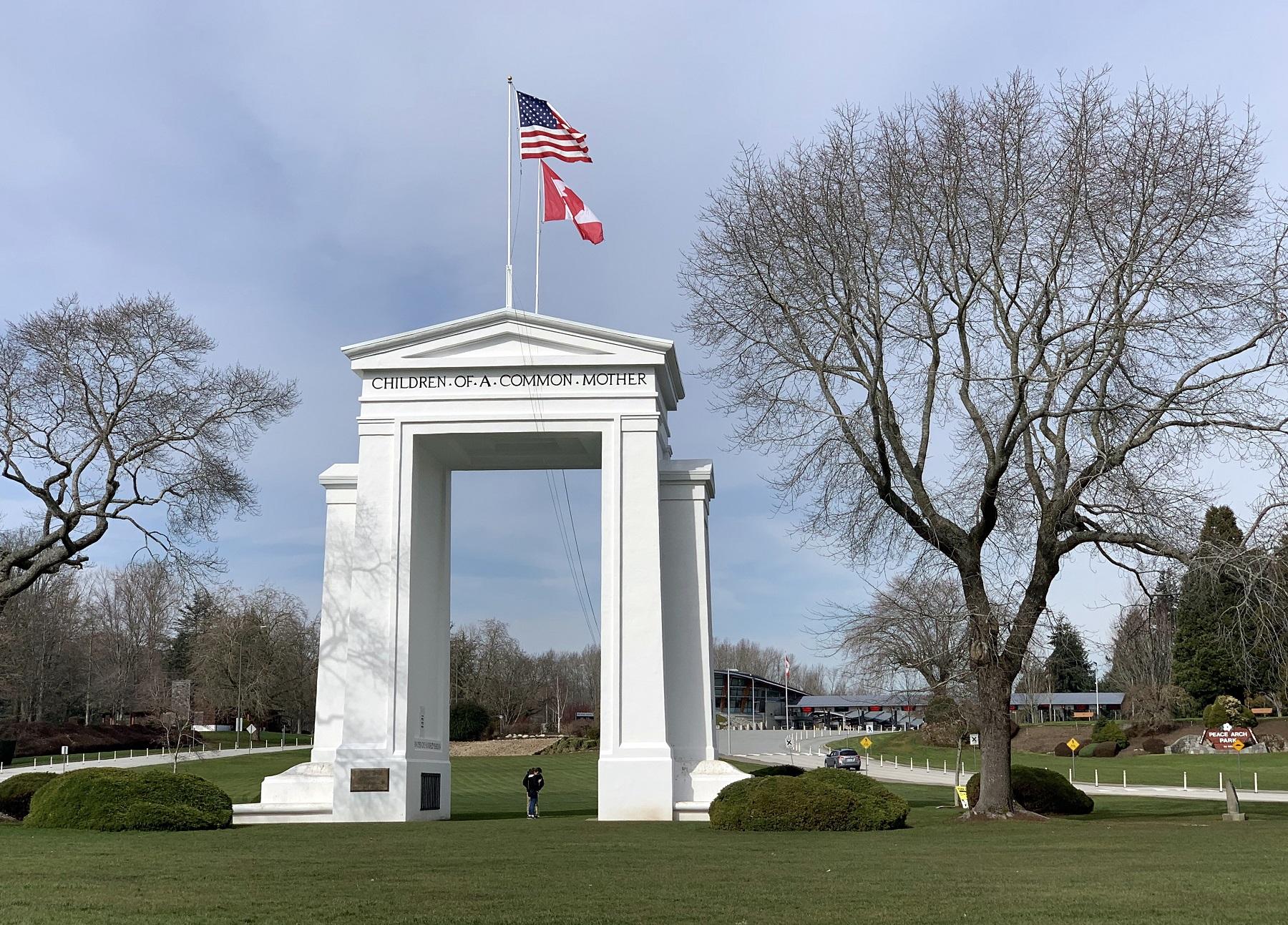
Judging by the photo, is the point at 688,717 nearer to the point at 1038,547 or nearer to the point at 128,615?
the point at 1038,547

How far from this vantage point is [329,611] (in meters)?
30.2

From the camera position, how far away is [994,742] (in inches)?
962

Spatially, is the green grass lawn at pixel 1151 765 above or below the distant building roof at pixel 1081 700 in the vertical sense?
below

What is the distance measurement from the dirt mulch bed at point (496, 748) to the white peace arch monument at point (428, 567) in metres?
44.9

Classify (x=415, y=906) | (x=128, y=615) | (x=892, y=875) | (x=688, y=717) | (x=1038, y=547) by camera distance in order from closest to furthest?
1. (x=415, y=906)
2. (x=892, y=875)
3. (x=1038, y=547)
4. (x=688, y=717)
5. (x=128, y=615)

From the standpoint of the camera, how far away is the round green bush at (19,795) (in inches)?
982

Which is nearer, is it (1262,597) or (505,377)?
(1262,597)

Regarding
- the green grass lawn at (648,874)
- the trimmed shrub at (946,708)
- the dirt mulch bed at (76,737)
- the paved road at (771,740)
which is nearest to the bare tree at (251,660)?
the dirt mulch bed at (76,737)

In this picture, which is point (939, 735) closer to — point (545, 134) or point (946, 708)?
point (946, 708)

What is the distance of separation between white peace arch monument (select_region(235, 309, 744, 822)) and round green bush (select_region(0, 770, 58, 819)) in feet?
14.1

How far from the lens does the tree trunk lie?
24312 mm

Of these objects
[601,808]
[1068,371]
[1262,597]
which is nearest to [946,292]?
[1068,371]

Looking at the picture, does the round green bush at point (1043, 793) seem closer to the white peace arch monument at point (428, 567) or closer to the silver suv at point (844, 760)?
the white peace arch monument at point (428, 567)

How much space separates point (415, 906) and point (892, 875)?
5816 millimetres
